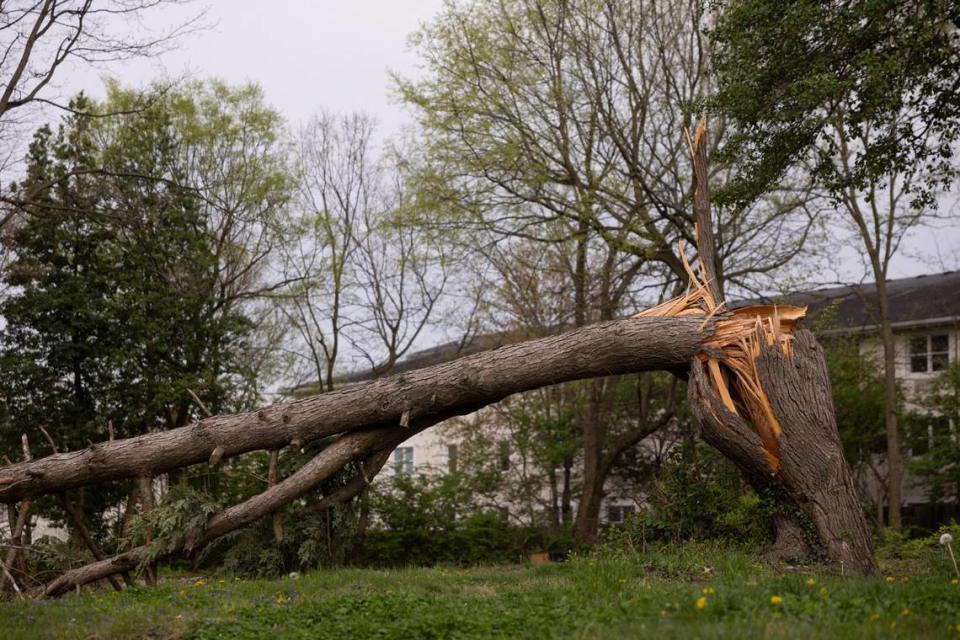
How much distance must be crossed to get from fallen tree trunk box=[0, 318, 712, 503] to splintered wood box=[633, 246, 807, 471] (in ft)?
0.71

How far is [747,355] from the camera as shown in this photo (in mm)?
9312

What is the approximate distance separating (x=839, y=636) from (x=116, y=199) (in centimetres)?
1931

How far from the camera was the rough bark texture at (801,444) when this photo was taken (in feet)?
28.9

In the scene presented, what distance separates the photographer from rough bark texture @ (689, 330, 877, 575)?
8.82 metres

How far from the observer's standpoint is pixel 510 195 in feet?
60.0

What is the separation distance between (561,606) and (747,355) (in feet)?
13.2

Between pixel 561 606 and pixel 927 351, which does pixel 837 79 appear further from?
pixel 927 351

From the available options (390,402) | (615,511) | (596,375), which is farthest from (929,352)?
(390,402)

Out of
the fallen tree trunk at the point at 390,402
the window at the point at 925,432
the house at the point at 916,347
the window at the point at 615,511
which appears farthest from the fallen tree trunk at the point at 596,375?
the window at the point at 615,511

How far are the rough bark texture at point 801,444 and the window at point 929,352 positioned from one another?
17.8 m

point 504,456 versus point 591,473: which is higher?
point 504,456

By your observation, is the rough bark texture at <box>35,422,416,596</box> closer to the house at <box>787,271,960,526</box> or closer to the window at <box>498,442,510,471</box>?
the window at <box>498,442,510,471</box>

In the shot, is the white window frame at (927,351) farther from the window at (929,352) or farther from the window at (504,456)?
the window at (504,456)

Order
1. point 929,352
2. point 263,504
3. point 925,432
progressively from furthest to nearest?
point 929,352 → point 925,432 → point 263,504
